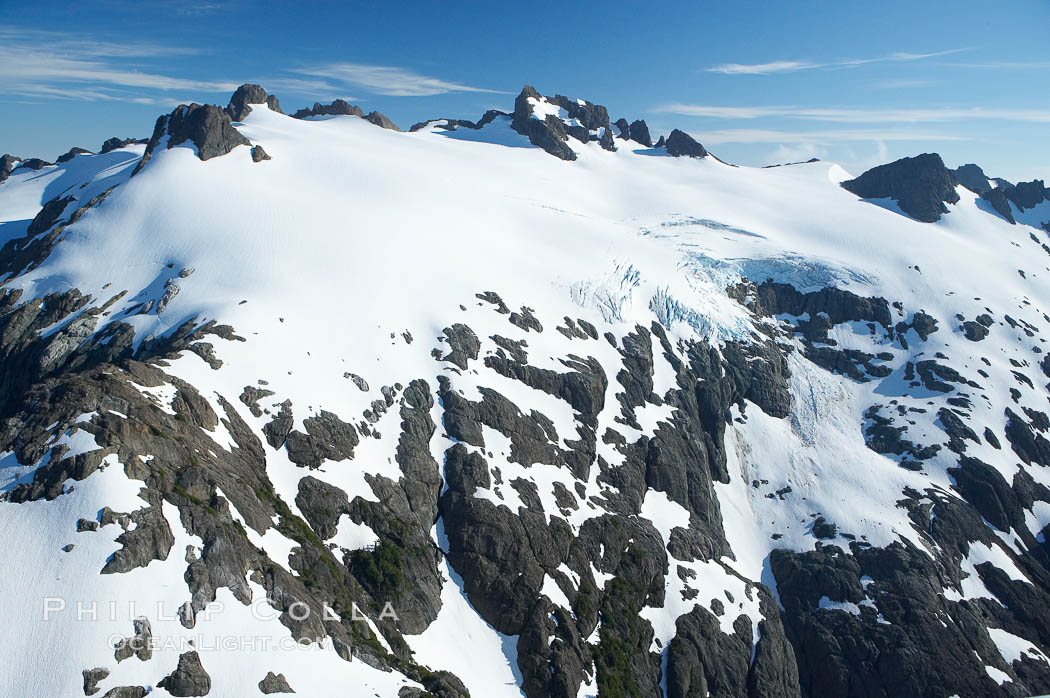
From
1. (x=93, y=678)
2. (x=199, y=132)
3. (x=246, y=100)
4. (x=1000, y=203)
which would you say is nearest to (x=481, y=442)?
(x=93, y=678)

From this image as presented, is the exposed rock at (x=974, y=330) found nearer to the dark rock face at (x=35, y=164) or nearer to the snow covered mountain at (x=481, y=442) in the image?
the snow covered mountain at (x=481, y=442)

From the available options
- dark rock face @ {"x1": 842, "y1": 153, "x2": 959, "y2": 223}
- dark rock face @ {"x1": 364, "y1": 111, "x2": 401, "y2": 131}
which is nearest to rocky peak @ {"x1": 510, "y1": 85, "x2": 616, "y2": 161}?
dark rock face @ {"x1": 364, "y1": 111, "x2": 401, "y2": 131}

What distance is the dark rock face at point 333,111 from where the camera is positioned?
18195 centimetres

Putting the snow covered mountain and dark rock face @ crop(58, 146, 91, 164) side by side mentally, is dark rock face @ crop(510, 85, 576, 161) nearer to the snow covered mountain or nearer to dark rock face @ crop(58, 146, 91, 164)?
the snow covered mountain

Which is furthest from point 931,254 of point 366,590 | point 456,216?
point 366,590

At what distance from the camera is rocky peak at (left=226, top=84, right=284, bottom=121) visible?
142875mm

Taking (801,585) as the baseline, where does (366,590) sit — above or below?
above

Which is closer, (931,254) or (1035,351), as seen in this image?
(1035,351)

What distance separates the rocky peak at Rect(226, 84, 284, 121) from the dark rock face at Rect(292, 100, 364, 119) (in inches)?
947

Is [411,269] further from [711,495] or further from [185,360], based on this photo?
[711,495]

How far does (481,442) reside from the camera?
71188 millimetres

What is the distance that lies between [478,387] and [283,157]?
222 feet

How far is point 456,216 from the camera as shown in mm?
112812

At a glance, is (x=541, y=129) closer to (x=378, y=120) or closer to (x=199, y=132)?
(x=378, y=120)
